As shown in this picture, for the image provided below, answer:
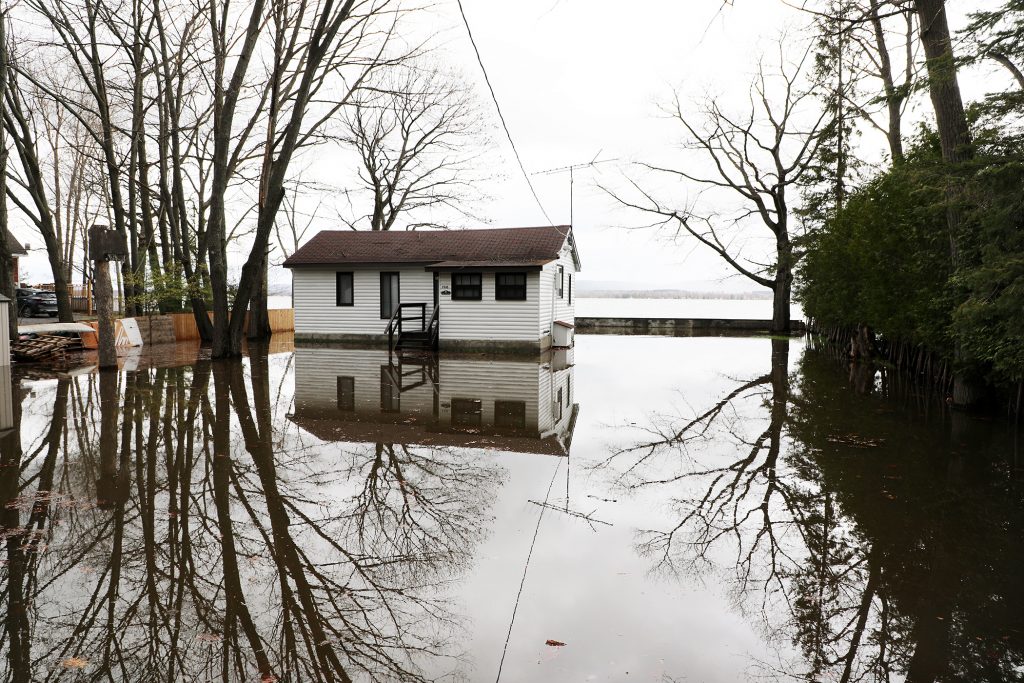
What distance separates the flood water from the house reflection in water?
112mm

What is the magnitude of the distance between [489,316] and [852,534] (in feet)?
51.0

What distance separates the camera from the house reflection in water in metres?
8.48

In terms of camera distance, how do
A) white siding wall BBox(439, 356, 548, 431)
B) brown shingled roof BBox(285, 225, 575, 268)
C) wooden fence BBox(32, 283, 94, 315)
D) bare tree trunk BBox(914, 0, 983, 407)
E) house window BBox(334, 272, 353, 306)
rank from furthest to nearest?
wooden fence BBox(32, 283, 94, 315)
house window BBox(334, 272, 353, 306)
brown shingled roof BBox(285, 225, 575, 268)
white siding wall BBox(439, 356, 548, 431)
bare tree trunk BBox(914, 0, 983, 407)

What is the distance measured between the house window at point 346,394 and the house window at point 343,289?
31.4ft

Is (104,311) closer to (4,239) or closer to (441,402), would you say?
(4,239)

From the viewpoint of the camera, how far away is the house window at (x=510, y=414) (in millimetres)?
9328

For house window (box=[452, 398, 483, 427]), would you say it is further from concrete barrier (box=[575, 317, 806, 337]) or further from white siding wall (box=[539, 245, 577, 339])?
concrete barrier (box=[575, 317, 806, 337])

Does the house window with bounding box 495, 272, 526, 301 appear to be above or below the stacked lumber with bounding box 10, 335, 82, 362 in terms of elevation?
above

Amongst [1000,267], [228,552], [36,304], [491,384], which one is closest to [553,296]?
[491,384]

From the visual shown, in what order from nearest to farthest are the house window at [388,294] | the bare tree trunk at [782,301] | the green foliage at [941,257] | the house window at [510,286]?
the green foliage at [941,257], the house window at [510,286], the house window at [388,294], the bare tree trunk at [782,301]

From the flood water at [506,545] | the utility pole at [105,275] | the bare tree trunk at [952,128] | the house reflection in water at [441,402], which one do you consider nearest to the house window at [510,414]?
the house reflection in water at [441,402]

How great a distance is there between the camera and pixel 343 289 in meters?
23.2

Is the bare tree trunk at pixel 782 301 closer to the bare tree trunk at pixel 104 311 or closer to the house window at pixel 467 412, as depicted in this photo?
the house window at pixel 467 412

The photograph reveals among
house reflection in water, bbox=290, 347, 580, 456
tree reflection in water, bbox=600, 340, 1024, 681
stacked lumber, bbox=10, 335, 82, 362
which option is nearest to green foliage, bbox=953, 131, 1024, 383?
tree reflection in water, bbox=600, 340, 1024, 681
